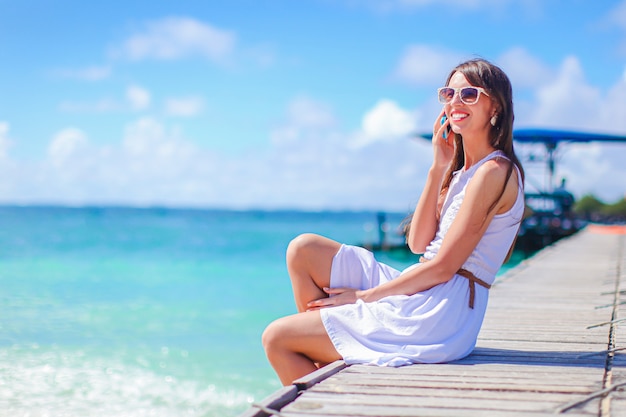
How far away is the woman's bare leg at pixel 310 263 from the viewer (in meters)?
3.06

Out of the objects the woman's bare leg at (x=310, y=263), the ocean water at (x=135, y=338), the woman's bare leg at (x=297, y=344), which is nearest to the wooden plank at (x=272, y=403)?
the woman's bare leg at (x=297, y=344)

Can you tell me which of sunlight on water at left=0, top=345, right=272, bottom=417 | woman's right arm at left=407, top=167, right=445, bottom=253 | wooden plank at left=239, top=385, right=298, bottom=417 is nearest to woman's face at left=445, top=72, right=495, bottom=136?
woman's right arm at left=407, top=167, right=445, bottom=253

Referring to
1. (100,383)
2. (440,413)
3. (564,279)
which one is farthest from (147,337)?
(440,413)

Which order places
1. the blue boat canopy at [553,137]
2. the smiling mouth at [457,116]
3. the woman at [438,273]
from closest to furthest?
the woman at [438,273] → the smiling mouth at [457,116] → the blue boat canopy at [553,137]

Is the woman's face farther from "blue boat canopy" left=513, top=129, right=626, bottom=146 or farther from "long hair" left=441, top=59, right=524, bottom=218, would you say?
"blue boat canopy" left=513, top=129, right=626, bottom=146

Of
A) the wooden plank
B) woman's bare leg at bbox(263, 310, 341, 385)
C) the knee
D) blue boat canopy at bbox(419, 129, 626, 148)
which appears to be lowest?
the wooden plank

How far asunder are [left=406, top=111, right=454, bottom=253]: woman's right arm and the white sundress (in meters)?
0.12

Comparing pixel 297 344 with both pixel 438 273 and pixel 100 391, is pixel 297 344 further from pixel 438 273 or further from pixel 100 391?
pixel 100 391

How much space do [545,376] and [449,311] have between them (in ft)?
1.46

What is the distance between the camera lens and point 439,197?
10.5 feet

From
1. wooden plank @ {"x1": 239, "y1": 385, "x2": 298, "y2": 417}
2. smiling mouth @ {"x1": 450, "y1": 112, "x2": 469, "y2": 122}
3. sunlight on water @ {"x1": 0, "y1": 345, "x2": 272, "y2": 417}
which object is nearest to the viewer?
wooden plank @ {"x1": 239, "y1": 385, "x2": 298, "y2": 417}

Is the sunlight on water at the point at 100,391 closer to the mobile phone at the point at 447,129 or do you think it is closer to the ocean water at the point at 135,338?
the ocean water at the point at 135,338

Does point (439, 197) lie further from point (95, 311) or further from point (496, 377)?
point (95, 311)

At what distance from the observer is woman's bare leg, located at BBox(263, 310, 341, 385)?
9.36 ft
